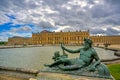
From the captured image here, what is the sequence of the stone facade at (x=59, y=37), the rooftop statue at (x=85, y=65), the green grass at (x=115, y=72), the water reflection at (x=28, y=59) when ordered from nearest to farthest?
1. the rooftop statue at (x=85, y=65)
2. the green grass at (x=115, y=72)
3. the water reflection at (x=28, y=59)
4. the stone facade at (x=59, y=37)

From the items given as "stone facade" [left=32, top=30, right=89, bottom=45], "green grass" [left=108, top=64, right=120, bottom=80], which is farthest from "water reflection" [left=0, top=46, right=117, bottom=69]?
"stone facade" [left=32, top=30, right=89, bottom=45]

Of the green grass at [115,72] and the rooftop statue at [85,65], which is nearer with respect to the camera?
the rooftop statue at [85,65]

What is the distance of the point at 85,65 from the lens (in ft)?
20.3

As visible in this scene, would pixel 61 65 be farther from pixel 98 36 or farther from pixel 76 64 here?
pixel 98 36

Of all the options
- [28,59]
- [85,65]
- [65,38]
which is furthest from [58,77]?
[65,38]

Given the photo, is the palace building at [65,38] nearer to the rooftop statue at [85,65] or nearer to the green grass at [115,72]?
the green grass at [115,72]

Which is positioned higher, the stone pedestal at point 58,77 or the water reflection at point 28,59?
the stone pedestal at point 58,77

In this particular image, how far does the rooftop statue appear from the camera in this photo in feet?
18.8

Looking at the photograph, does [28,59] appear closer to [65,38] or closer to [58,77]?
[58,77]

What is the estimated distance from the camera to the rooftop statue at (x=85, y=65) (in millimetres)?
5738

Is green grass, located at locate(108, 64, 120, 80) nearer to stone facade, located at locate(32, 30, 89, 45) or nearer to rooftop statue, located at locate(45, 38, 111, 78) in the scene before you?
rooftop statue, located at locate(45, 38, 111, 78)

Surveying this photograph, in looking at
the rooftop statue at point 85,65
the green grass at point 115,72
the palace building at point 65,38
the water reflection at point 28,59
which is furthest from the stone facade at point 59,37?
the rooftop statue at point 85,65

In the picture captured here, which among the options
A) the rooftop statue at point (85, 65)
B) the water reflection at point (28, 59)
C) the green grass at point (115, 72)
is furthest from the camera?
the water reflection at point (28, 59)

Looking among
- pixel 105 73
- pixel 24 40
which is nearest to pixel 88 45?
pixel 105 73
